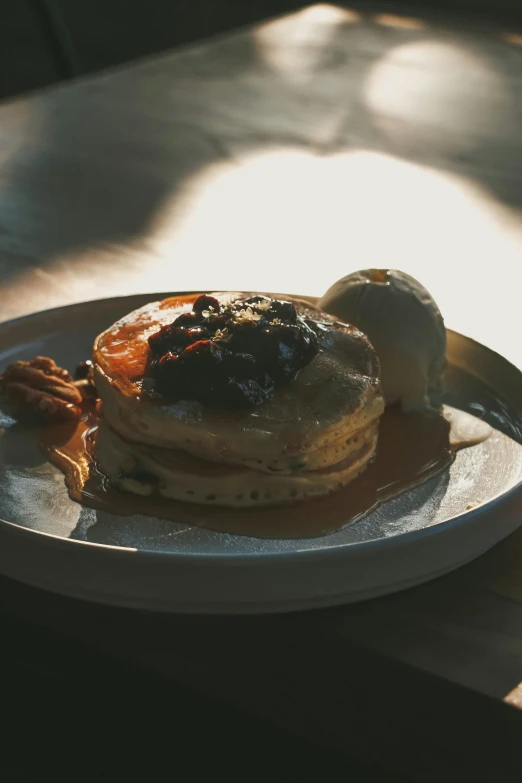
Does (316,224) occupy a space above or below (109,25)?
above

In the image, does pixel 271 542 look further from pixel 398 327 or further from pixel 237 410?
pixel 398 327

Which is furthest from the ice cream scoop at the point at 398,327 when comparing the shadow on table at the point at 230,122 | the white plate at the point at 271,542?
the shadow on table at the point at 230,122

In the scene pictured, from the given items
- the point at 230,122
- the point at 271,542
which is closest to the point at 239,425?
the point at 271,542

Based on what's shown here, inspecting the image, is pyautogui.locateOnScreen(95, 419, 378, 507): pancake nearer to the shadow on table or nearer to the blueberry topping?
the blueberry topping

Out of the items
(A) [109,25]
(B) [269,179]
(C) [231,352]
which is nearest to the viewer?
(C) [231,352]

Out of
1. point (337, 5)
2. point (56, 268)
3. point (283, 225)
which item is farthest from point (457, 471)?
point (337, 5)

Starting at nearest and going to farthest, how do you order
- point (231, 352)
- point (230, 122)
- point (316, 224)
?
point (231, 352) < point (316, 224) < point (230, 122)
